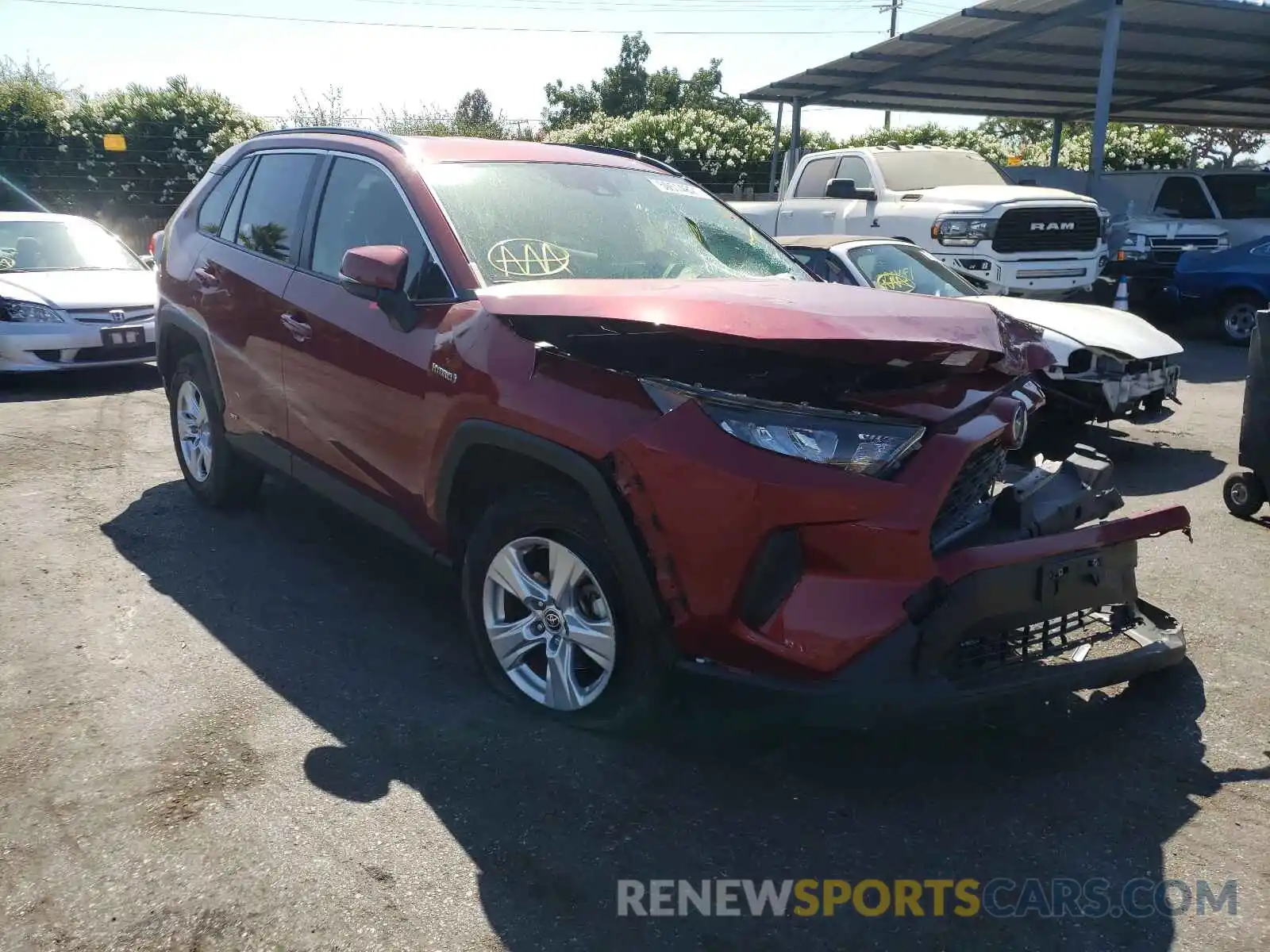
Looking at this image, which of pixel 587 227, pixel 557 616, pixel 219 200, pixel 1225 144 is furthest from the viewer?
pixel 1225 144

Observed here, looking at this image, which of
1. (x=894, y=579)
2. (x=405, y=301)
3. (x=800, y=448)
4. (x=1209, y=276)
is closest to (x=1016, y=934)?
(x=894, y=579)

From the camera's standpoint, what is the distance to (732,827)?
3.00 meters

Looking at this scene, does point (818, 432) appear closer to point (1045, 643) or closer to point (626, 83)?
point (1045, 643)

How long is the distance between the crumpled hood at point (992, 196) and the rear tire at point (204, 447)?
7.69 meters

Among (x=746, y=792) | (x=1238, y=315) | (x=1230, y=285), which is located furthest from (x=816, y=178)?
(x=746, y=792)

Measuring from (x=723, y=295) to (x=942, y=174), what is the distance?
32.2ft

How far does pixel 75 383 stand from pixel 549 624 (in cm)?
814

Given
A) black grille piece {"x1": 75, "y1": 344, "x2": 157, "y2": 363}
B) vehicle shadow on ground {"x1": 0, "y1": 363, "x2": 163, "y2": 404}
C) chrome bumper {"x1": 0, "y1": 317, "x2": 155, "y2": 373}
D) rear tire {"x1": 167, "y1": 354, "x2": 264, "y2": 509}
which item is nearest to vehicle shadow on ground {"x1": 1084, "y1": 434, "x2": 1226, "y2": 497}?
rear tire {"x1": 167, "y1": 354, "x2": 264, "y2": 509}

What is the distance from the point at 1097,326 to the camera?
7.02 metres

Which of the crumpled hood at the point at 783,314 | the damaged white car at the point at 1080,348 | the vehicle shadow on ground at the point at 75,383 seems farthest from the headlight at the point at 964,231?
the crumpled hood at the point at 783,314

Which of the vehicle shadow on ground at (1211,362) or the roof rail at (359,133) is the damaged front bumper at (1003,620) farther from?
the vehicle shadow on ground at (1211,362)

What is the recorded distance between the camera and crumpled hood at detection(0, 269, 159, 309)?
9219 millimetres

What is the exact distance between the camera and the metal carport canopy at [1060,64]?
48.5ft

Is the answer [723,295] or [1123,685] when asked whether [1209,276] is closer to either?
[1123,685]
